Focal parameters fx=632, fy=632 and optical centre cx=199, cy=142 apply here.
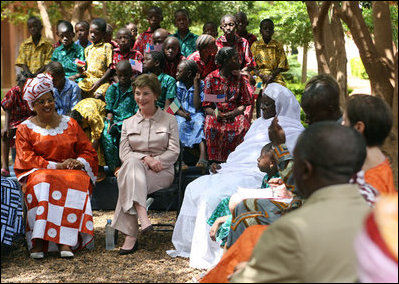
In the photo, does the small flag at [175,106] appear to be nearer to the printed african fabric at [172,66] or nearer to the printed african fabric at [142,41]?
the printed african fabric at [172,66]

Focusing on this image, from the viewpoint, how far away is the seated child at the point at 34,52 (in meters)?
9.56

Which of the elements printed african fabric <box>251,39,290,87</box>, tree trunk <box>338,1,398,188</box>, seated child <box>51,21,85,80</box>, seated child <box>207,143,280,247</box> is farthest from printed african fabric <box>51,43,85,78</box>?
tree trunk <box>338,1,398,188</box>

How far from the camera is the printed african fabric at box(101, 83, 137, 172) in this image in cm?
714

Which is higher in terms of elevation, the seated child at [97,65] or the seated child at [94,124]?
the seated child at [97,65]

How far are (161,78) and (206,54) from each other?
2.91 feet

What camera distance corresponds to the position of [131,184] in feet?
18.9

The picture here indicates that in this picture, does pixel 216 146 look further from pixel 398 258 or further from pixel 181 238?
pixel 398 258

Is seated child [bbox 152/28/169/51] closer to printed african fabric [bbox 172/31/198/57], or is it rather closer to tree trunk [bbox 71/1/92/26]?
printed african fabric [bbox 172/31/198/57]

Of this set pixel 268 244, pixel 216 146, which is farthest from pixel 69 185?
pixel 268 244

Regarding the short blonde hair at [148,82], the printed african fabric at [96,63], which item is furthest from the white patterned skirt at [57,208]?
the printed african fabric at [96,63]

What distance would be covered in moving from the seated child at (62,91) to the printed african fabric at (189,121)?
48.7 inches

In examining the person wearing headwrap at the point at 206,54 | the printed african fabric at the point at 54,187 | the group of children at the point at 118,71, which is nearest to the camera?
the printed african fabric at the point at 54,187

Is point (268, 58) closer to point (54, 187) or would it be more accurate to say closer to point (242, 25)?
point (242, 25)

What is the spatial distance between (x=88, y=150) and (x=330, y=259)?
396cm
